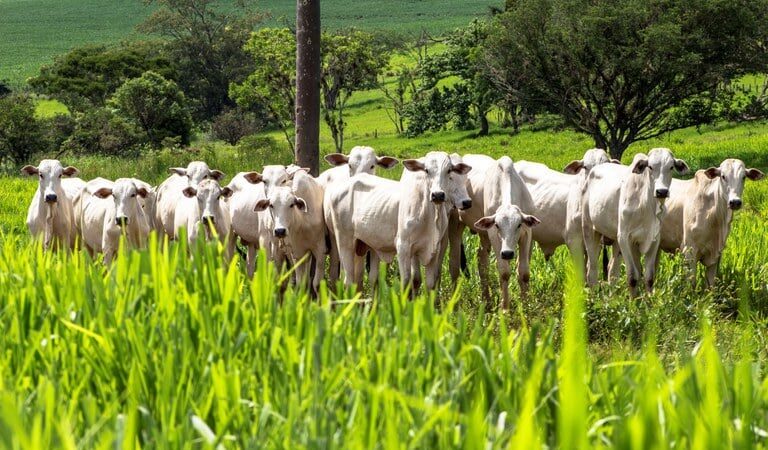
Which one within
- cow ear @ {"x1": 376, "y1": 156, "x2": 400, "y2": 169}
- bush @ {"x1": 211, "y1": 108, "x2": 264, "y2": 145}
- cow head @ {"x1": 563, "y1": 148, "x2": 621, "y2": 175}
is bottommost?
bush @ {"x1": 211, "y1": 108, "x2": 264, "y2": 145}

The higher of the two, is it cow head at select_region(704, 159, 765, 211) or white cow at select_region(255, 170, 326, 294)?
cow head at select_region(704, 159, 765, 211)

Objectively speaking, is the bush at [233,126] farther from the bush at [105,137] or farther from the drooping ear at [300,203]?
the drooping ear at [300,203]

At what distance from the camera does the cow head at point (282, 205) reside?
924cm

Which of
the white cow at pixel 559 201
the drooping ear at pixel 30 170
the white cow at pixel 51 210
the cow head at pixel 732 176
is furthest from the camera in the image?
the drooping ear at pixel 30 170

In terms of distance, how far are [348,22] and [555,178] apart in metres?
125

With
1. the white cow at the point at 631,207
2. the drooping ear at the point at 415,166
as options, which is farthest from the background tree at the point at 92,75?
the drooping ear at the point at 415,166

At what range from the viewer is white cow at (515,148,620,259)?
33.6 feet

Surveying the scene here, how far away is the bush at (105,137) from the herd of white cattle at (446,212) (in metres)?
37.8

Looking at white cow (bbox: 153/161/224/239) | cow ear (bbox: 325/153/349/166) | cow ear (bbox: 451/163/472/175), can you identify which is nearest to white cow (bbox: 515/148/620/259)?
cow ear (bbox: 451/163/472/175)

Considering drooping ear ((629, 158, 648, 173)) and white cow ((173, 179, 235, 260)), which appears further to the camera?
white cow ((173, 179, 235, 260))

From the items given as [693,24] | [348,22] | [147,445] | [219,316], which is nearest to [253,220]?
[219,316]

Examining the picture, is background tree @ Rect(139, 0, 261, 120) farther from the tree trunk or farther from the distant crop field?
the tree trunk

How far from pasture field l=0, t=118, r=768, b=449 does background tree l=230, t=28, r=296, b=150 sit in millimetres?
29164

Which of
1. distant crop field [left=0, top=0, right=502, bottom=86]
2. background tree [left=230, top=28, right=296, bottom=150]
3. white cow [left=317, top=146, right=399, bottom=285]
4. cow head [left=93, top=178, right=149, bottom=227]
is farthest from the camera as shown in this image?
A: distant crop field [left=0, top=0, right=502, bottom=86]
